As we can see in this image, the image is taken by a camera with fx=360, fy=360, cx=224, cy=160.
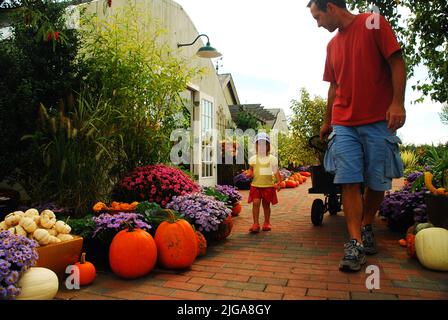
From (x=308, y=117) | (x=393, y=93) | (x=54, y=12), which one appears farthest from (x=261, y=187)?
(x=308, y=117)

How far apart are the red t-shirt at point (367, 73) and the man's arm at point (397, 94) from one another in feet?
0.23

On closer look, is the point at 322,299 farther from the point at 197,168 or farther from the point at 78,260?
the point at 197,168

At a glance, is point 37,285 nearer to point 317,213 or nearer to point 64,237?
point 64,237

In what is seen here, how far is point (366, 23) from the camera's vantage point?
2.57 m

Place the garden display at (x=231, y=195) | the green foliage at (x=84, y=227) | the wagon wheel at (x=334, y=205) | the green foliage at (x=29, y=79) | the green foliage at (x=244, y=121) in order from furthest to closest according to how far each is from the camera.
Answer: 1. the green foliage at (x=244, y=121)
2. the wagon wheel at (x=334, y=205)
3. the garden display at (x=231, y=195)
4. the green foliage at (x=29, y=79)
5. the green foliage at (x=84, y=227)

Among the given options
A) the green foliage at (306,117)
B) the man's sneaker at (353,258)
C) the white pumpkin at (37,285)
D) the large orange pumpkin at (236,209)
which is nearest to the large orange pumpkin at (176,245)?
the white pumpkin at (37,285)

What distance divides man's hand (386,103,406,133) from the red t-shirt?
0.13 metres

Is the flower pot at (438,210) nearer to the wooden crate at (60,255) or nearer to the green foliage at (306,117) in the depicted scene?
the wooden crate at (60,255)

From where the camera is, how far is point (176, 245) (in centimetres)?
253

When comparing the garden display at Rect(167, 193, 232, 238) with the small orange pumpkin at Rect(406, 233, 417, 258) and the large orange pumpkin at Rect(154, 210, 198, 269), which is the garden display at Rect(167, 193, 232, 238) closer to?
the large orange pumpkin at Rect(154, 210, 198, 269)

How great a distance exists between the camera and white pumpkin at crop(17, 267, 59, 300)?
1816 mm

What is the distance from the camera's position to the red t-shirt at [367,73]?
2.52 m

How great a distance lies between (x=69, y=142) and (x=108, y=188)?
675 mm
